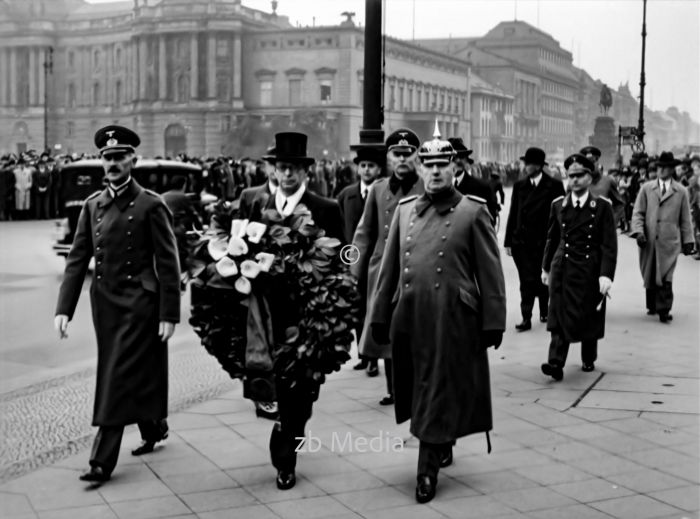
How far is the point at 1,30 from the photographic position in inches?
3462

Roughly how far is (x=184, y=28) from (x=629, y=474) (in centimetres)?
8776

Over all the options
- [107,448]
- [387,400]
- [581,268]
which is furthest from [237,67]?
[107,448]

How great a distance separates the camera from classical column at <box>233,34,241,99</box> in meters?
86.9

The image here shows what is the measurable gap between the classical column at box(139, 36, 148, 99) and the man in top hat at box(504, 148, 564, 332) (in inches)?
3196

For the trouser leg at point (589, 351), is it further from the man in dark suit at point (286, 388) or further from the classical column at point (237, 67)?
the classical column at point (237, 67)

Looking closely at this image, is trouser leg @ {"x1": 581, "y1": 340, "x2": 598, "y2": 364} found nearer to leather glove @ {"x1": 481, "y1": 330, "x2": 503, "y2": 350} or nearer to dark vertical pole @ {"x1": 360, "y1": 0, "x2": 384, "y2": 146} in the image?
dark vertical pole @ {"x1": 360, "y1": 0, "x2": 384, "y2": 146}

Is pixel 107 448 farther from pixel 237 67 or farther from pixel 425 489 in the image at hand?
pixel 237 67

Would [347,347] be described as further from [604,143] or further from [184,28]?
[184,28]

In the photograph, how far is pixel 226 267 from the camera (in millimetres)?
5430

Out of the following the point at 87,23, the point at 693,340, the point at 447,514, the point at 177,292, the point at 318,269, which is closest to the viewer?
the point at 447,514

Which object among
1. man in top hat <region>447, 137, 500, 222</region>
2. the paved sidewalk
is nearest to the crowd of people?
the paved sidewalk

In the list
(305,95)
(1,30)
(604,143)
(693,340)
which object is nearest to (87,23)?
(1,30)

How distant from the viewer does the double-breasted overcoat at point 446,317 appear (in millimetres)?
5484

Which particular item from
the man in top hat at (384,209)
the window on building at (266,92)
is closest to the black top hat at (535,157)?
the man in top hat at (384,209)
